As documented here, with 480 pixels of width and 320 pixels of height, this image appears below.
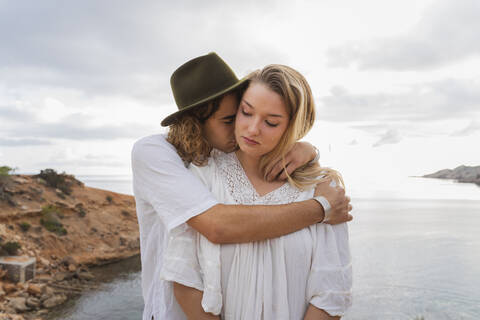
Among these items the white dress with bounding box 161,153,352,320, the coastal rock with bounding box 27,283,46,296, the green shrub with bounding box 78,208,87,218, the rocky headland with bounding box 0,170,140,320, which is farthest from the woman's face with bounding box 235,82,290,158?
the green shrub with bounding box 78,208,87,218

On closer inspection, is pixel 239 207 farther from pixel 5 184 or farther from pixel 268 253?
pixel 5 184

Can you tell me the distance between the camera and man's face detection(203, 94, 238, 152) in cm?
186

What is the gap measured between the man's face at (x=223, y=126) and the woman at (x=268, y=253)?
88mm

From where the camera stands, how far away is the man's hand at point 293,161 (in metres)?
1.85

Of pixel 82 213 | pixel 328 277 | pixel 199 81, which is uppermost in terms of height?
pixel 199 81

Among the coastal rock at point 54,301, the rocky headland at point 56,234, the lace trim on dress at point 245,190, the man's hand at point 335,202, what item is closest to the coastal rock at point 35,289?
the rocky headland at point 56,234

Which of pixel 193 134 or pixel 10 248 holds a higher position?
pixel 193 134

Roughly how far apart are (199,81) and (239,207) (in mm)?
699

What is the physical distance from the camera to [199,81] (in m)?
1.85

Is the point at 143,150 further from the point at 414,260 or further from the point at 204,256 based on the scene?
the point at 414,260

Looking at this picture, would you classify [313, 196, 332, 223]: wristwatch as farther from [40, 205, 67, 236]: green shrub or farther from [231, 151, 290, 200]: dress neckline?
[40, 205, 67, 236]: green shrub

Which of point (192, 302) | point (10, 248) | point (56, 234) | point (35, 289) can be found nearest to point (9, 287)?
point (35, 289)

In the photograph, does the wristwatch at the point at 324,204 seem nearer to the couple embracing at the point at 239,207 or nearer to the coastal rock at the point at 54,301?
the couple embracing at the point at 239,207

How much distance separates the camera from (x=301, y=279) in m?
1.67
